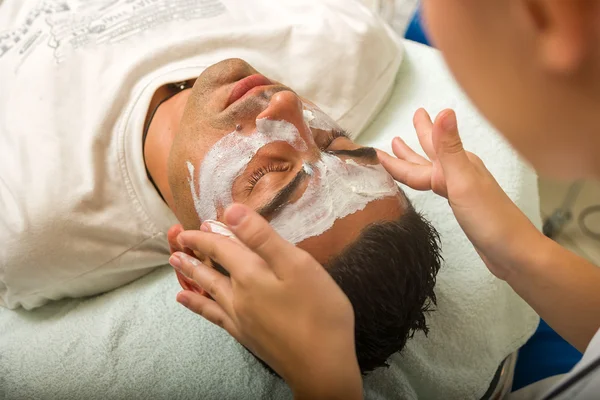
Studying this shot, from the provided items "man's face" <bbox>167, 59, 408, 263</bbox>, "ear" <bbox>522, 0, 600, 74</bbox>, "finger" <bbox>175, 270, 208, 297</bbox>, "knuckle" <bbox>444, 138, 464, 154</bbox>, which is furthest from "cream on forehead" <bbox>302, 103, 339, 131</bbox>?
"ear" <bbox>522, 0, 600, 74</bbox>

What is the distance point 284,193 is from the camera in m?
0.70

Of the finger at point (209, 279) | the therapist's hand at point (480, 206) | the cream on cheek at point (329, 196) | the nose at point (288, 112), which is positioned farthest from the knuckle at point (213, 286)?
the therapist's hand at point (480, 206)

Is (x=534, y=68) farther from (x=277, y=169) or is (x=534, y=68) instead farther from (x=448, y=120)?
(x=277, y=169)

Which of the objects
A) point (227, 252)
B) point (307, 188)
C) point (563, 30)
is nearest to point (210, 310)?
point (227, 252)

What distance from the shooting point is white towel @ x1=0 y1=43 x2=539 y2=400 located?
86 cm

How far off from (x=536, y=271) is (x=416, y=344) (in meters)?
0.30

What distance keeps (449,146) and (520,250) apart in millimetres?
186

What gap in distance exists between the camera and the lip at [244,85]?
796mm

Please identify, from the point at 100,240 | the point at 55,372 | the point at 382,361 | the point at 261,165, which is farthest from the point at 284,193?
the point at 55,372

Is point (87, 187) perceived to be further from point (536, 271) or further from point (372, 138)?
point (536, 271)

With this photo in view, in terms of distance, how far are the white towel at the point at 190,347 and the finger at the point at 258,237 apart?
40 centimetres

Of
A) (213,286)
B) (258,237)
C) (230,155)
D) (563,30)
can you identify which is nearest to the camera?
(563,30)

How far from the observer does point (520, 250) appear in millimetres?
689

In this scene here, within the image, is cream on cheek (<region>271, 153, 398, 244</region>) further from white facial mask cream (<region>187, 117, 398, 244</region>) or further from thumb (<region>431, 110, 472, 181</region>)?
thumb (<region>431, 110, 472, 181</region>)
